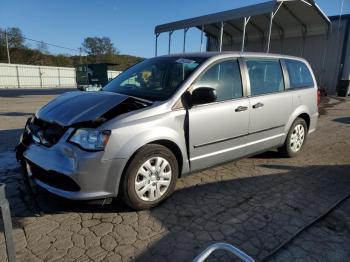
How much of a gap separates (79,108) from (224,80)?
1908 mm

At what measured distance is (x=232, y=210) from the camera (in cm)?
347

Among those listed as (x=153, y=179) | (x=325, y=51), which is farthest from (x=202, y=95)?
(x=325, y=51)

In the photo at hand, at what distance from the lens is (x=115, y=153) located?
9.99ft

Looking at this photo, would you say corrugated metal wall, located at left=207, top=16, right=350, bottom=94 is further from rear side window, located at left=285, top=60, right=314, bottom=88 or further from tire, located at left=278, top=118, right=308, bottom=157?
tire, located at left=278, top=118, right=308, bottom=157

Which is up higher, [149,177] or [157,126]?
[157,126]

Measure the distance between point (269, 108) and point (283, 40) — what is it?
750 inches

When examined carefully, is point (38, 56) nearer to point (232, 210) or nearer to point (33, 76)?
point (33, 76)

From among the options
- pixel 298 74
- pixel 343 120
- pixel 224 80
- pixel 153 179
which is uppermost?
pixel 298 74

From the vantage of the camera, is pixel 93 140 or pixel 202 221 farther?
pixel 202 221

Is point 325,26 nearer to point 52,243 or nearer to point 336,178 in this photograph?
point 336,178

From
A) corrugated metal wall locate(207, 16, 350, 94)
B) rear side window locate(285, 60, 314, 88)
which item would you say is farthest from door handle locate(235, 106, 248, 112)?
corrugated metal wall locate(207, 16, 350, 94)

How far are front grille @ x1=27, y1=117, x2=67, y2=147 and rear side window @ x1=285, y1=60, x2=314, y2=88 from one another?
3798 mm

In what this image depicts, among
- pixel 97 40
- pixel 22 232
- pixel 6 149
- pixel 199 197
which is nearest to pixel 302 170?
pixel 199 197

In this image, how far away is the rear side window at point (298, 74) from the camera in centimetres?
524
